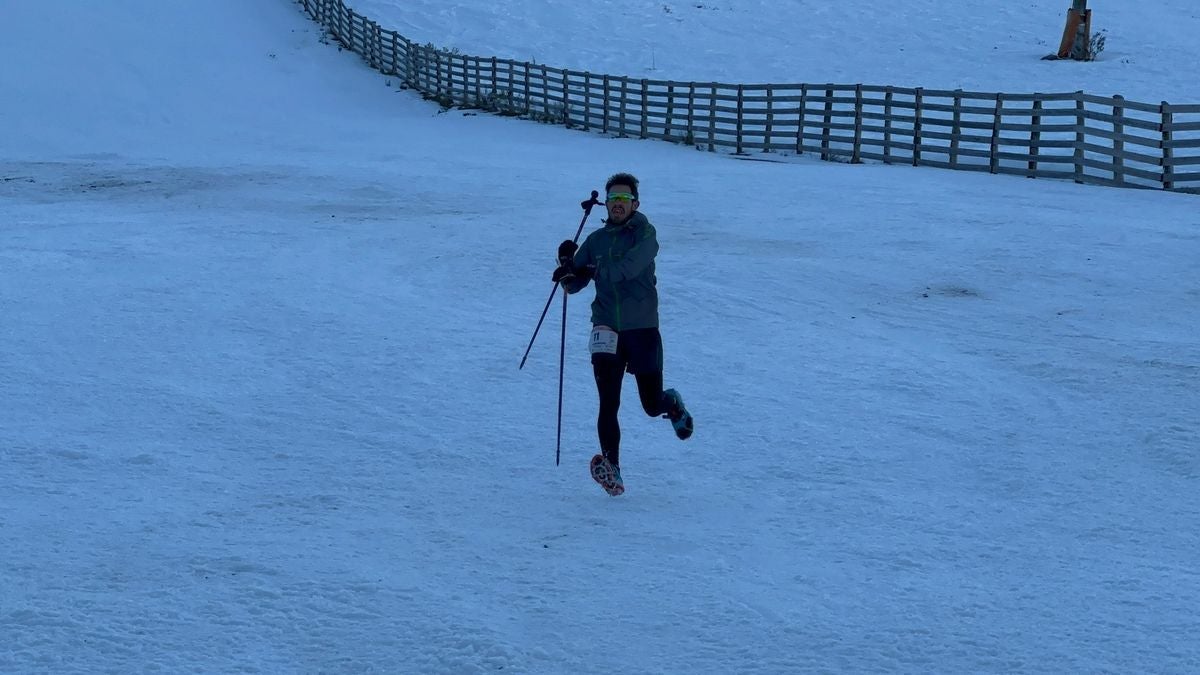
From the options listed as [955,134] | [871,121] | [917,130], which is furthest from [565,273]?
[871,121]

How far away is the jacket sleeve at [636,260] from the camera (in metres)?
6.30

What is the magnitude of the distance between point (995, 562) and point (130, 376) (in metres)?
5.58

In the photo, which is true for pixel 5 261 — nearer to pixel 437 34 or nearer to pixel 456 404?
pixel 456 404

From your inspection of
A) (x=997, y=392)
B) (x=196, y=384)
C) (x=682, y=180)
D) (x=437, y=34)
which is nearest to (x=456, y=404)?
(x=196, y=384)

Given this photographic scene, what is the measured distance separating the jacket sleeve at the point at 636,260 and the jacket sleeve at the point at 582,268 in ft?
0.34

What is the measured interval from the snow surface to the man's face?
1.37 m

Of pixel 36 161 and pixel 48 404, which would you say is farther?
pixel 36 161

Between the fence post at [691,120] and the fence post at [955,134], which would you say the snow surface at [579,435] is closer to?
the fence post at [955,134]

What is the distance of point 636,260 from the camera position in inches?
248

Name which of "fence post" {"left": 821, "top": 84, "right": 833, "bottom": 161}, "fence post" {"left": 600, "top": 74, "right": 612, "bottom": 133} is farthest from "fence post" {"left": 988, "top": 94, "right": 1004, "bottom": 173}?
"fence post" {"left": 600, "top": 74, "right": 612, "bottom": 133}

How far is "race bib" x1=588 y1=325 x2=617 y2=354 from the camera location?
639cm

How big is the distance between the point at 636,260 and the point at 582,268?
297 mm

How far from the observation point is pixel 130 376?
28.5 feet

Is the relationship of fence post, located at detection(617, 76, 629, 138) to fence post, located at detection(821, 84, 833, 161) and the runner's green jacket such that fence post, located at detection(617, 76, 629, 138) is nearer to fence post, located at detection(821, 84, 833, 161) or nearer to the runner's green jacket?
fence post, located at detection(821, 84, 833, 161)
